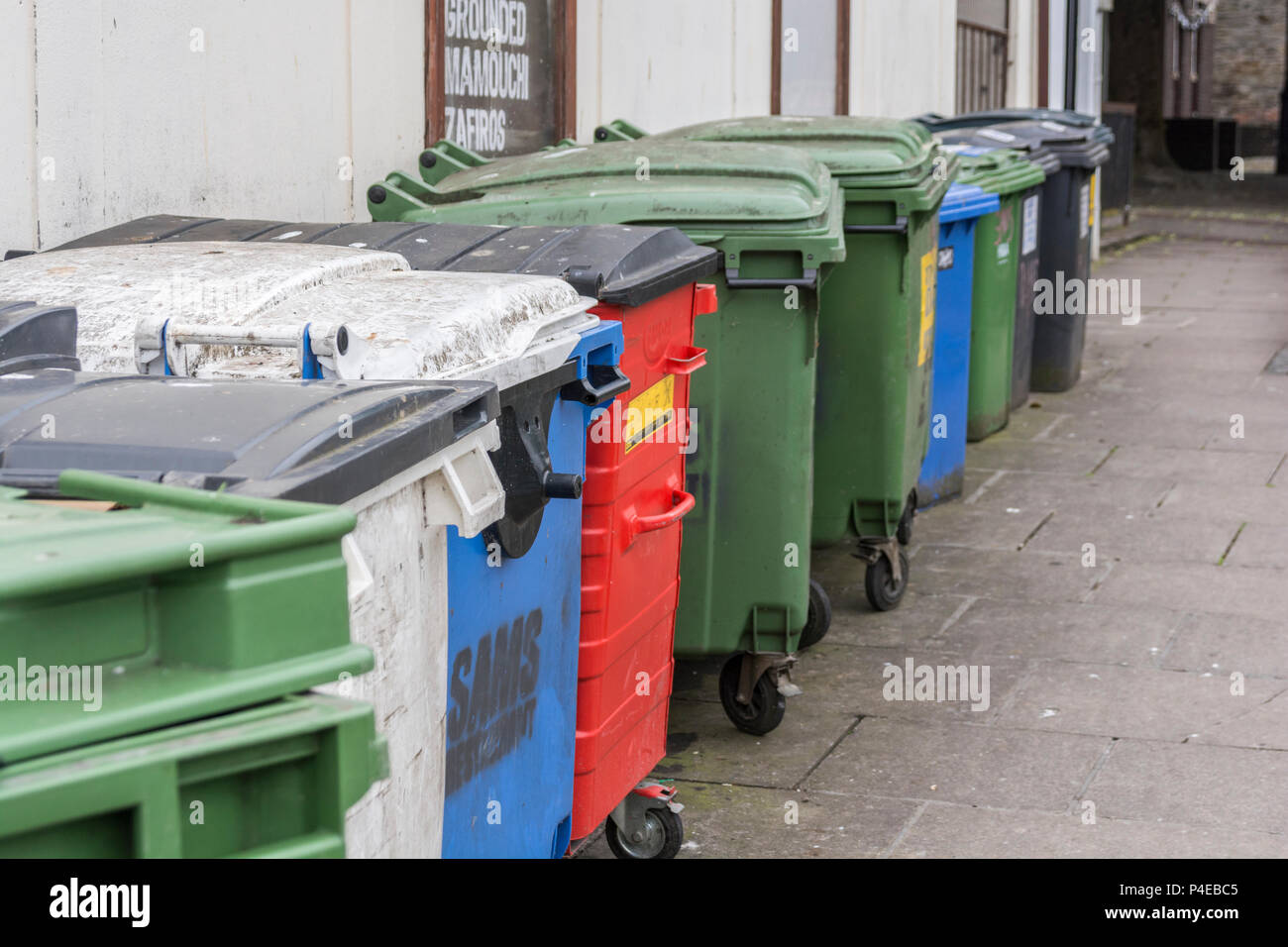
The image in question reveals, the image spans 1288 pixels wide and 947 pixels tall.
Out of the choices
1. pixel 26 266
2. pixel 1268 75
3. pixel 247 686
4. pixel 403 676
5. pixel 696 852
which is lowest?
pixel 696 852

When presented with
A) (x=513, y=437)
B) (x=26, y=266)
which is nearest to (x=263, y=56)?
(x=26, y=266)

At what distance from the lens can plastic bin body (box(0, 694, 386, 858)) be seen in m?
1.30

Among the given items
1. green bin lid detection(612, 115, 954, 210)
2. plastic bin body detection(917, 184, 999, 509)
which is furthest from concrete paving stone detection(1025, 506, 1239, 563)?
green bin lid detection(612, 115, 954, 210)

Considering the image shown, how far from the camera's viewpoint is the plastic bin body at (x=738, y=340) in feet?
13.5

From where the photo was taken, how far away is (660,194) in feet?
13.5

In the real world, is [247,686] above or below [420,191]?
below

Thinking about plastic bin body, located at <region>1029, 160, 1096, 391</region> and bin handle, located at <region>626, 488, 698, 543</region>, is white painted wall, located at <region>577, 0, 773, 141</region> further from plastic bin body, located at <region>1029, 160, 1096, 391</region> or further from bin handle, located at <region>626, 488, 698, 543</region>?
bin handle, located at <region>626, 488, 698, 543</region>

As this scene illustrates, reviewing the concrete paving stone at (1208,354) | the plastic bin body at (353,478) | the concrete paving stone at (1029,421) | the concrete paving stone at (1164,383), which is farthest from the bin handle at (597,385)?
the concrete paving stone at (1208,354)

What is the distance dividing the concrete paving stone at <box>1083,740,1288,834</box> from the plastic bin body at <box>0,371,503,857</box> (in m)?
2.16

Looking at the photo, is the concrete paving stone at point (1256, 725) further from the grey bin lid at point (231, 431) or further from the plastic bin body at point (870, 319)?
the grey bin lid at point (231, 431)

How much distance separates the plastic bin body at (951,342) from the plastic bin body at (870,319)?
0.98m
